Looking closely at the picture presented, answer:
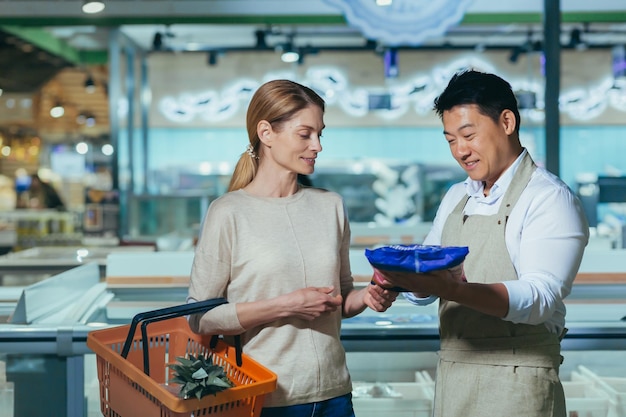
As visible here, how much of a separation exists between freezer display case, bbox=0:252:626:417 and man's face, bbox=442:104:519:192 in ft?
3.09

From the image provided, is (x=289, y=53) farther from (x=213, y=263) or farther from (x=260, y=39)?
(x=213, y=263)

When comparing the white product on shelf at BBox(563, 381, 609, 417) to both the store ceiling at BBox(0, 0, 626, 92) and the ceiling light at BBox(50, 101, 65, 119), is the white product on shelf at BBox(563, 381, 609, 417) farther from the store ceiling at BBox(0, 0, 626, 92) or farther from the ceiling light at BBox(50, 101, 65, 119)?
the ceiling light at BBox(50, 101, 65, 119)

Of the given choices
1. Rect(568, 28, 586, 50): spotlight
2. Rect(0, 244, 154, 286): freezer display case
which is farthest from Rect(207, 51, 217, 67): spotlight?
Rect(0, 244, 154, 286): freezer display case

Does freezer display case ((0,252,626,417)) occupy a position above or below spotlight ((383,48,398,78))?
below

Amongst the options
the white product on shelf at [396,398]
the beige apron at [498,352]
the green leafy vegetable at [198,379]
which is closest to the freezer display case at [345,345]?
the white product on shelf at [396,398]

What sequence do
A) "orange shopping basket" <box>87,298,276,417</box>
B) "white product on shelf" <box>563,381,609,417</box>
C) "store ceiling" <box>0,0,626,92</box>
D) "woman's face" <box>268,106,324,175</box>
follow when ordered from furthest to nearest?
"store ceiling" <box>0,0,626,92</box> < "white product on shelf" <box>563,381,609,417</box> < "woman's face" <box>268,106,324,175</box> < "orange shopping basket" <box>87,298,276,417</box>

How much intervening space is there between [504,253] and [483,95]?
0.35 meters

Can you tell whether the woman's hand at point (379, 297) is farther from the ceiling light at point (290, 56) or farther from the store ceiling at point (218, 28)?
the ceiling light at point (290, 56)

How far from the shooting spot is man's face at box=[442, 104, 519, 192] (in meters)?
1.72

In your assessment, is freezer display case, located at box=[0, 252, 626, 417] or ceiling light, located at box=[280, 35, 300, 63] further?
ceiling light, located at box=[280, 35, 300, 63]

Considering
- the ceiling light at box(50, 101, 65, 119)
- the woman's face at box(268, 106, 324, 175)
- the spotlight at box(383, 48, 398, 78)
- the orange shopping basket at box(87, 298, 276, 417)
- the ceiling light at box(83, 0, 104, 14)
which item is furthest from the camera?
the ceiling light at box(50, 101, 65, 119)

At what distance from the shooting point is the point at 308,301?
5.53ft

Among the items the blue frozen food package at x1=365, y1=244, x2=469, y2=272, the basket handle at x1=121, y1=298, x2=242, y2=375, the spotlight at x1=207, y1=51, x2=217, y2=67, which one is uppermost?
the spotlight at x1=207, y1=51, x2=217, y2=67

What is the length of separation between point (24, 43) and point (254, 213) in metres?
10.6
